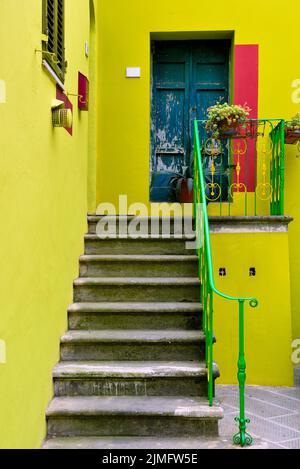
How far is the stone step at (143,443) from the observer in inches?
125

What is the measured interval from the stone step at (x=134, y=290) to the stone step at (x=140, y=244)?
489mm

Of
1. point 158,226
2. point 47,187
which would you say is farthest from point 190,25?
point 47,187

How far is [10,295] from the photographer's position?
2607mm

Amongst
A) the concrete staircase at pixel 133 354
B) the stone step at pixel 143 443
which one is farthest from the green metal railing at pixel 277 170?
the stone step at pixel 143 443

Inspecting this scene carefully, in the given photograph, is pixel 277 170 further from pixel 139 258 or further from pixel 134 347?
pixel 134 347

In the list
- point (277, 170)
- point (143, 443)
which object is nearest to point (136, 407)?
point (143, 443)

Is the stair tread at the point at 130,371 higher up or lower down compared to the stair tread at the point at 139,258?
lower down

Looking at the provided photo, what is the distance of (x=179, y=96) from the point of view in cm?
637

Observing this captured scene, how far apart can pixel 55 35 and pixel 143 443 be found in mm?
2751

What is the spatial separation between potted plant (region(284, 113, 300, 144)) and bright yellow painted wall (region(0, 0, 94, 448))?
245cm

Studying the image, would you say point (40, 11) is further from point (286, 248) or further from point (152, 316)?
point (286, 248)

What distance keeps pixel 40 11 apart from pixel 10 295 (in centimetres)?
181

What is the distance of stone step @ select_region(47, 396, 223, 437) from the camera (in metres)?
3.31

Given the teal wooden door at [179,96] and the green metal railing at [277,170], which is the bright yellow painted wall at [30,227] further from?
the teal wooden door at [179,96]
